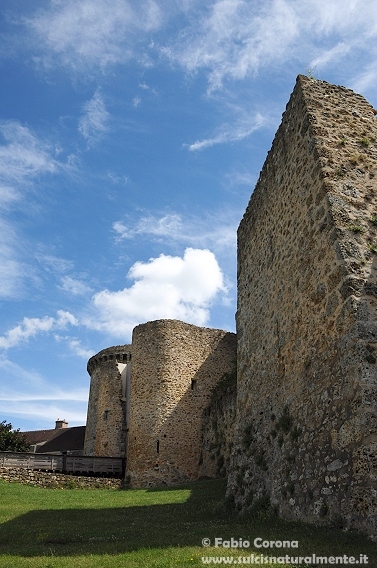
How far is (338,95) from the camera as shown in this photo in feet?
30.1

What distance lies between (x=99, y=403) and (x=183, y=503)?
17.1m

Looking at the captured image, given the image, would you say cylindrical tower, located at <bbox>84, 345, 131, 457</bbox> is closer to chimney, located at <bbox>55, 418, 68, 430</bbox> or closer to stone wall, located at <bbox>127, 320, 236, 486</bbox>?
stone wall, located at <bbox>127, 320, 236, 486</bbox>

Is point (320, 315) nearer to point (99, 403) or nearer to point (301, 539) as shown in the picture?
point (301, 539)

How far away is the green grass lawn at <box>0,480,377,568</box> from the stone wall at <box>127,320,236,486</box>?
10273mm

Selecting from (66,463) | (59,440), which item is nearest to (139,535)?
(66,463)

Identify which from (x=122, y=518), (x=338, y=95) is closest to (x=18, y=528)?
(x=122, y=518)

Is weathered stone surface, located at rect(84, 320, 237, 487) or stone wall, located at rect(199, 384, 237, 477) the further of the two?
weathered stone surface, located at rect(84, 320, 237, 487)

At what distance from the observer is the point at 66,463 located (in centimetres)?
2347

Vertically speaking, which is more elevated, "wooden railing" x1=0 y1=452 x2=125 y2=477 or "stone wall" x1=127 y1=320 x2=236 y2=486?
"stone wall" x1=127 y1=320 x2=236 y2=486

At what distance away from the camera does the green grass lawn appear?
525 centimetres

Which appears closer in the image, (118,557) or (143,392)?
(118,557)

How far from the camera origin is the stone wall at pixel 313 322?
5.84 m

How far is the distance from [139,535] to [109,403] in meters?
21.3

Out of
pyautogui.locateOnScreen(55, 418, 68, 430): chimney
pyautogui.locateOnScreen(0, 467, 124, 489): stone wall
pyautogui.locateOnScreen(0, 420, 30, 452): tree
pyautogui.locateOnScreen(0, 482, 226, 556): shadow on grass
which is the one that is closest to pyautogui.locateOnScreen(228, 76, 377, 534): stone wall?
pyautogui.locateOnScreen(0, 482, 226, 556): shadow on grass
